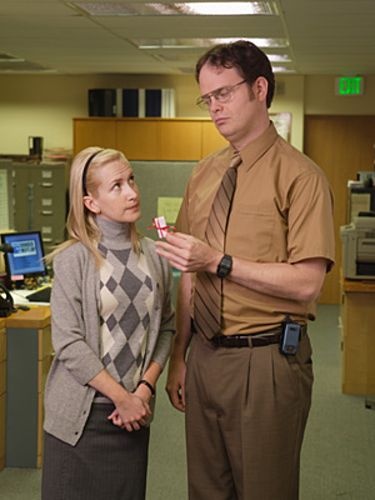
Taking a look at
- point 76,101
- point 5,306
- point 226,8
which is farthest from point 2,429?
point 76,101

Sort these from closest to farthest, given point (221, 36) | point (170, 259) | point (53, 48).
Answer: point (170, 259)
point (221, 36)
point (53, 48)

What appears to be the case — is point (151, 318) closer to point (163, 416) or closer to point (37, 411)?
point (37, 411)

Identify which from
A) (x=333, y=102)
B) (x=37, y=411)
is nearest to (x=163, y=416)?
(x=37, y=411)

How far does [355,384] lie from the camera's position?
18.6 ft

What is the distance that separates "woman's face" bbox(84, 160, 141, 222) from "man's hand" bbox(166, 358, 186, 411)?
0.44 m

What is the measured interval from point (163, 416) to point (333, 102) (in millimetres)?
5189

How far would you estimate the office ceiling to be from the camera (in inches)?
197

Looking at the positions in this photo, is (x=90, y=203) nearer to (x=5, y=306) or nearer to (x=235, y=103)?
(x=235, y=103)

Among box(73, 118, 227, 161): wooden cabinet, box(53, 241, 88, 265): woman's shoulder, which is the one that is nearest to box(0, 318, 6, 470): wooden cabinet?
box(53, 241, 88, 265): woman's shoulder

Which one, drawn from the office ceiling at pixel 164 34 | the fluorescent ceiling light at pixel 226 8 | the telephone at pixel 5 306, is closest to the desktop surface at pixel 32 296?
the telephone at pixel 5 306

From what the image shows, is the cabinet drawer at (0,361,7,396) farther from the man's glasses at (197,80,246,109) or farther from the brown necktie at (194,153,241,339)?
the man's glasses at (197,80,246,109)

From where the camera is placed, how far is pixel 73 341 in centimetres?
223

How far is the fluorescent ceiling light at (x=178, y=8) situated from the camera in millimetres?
4929

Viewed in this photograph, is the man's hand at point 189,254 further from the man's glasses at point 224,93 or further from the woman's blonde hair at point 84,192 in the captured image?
the man's glasses at point 224,93
